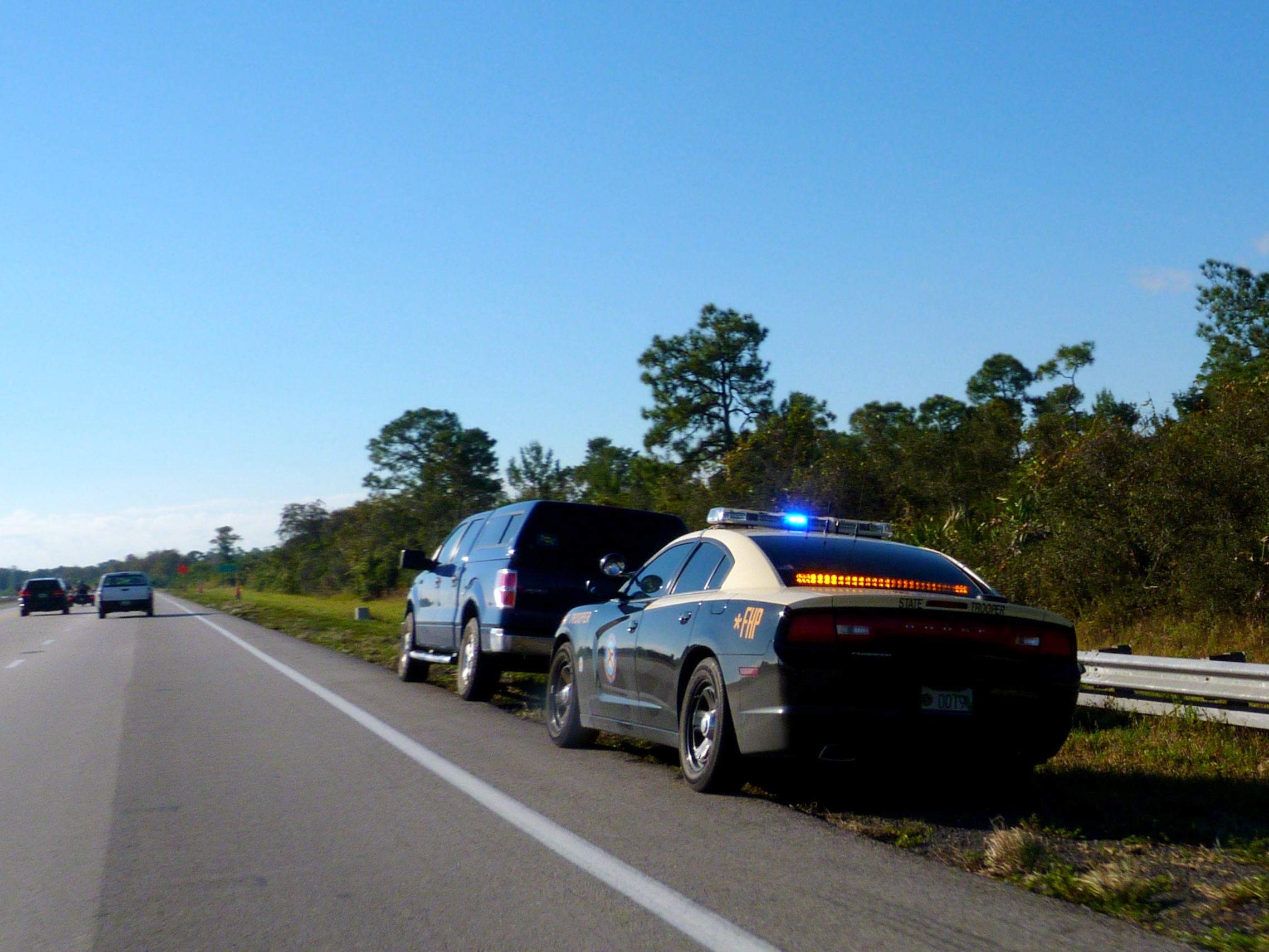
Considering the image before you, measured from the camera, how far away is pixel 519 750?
31.2ft

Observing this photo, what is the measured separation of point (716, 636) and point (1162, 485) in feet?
35.2

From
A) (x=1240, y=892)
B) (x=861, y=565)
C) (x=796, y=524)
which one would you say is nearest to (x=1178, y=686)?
(x=861, y=565)

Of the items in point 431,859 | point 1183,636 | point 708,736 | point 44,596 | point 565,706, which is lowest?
point 431,859

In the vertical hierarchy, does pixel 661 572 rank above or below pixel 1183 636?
above

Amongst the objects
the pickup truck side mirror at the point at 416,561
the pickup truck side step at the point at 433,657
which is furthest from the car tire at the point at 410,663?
the pickup truck side mirror at the point at 416,561

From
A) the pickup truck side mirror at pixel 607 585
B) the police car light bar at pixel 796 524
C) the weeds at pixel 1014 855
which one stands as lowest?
the weeds at pixel 1014 855

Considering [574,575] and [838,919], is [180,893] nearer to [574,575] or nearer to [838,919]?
[838,919]

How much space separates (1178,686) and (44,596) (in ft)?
165

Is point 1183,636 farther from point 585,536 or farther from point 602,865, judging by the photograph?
point 602,865

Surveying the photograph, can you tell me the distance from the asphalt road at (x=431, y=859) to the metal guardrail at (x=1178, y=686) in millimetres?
3413

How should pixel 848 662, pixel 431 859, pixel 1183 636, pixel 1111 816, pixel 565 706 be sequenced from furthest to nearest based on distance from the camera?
pixel 1183 636 → pixel 565 706 → pixel 1111 816 → pixel 848 662 → pixel 431 859

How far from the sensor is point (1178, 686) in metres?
9.16

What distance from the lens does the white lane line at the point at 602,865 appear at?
4.68 m

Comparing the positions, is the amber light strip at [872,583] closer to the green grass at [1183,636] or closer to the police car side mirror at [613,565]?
the police car side mirror at [613,565]
